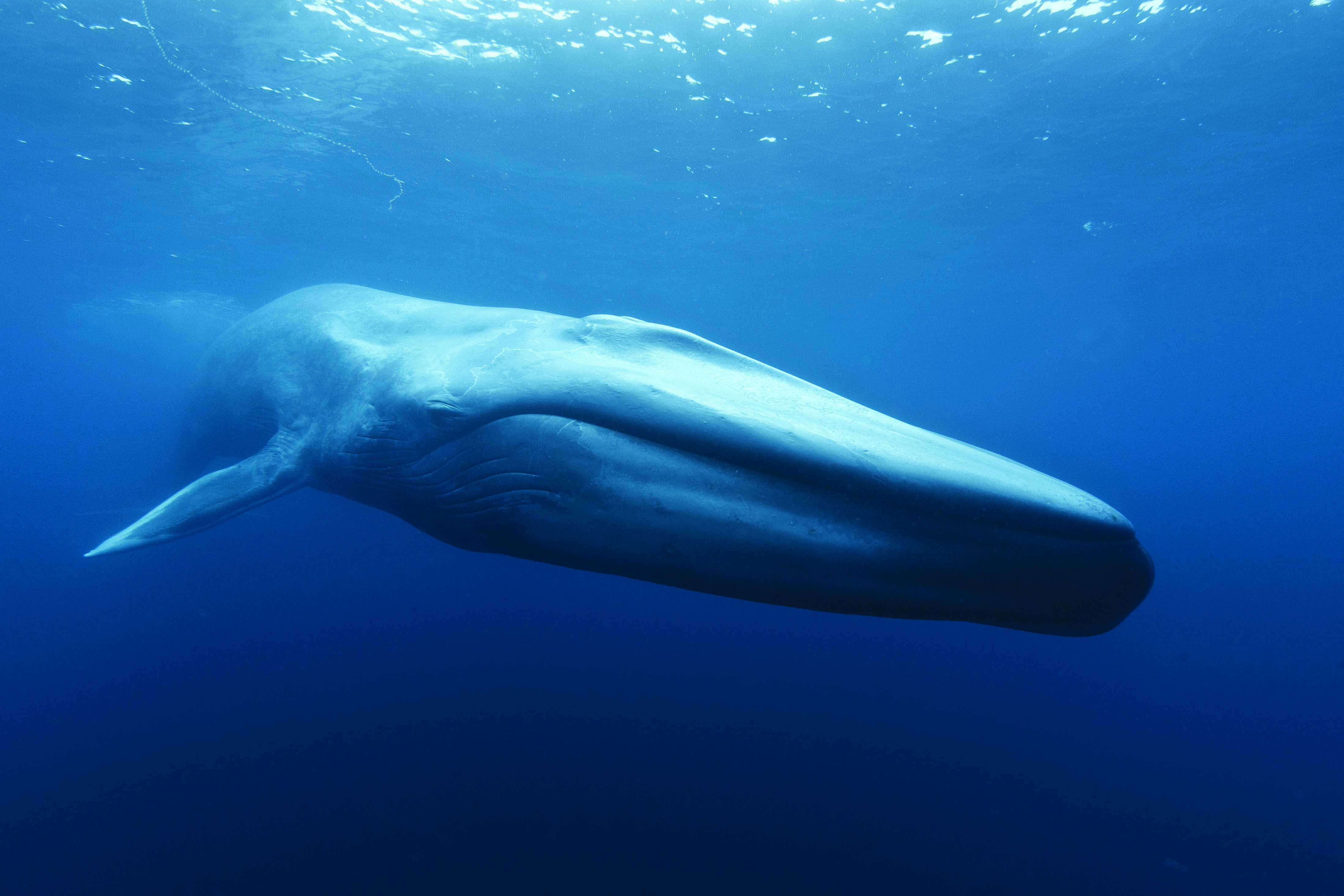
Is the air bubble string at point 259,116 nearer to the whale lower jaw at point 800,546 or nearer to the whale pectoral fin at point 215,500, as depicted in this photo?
the whale pectoral fin at point 215,500

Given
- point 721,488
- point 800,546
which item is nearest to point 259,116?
point 721,488

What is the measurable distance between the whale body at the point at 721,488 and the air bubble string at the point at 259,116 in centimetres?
1524

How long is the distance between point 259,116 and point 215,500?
57.2 feet

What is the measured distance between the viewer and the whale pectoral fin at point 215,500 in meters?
4.60

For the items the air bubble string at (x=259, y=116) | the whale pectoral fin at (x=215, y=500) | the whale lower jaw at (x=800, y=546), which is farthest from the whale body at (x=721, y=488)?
the air bubble string at (x=259, y=116)

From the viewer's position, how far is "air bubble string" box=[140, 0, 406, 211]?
43.7 ft

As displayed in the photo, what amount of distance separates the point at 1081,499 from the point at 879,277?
41.4 m

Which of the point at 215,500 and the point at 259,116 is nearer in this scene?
the point at 215,500

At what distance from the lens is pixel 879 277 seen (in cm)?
4038

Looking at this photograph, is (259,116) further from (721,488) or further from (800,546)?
(800,546)

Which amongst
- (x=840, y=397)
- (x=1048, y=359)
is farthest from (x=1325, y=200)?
(x=1048, y=359)

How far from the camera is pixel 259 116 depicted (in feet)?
56.5

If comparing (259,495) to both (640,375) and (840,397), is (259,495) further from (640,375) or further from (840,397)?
(840,397)

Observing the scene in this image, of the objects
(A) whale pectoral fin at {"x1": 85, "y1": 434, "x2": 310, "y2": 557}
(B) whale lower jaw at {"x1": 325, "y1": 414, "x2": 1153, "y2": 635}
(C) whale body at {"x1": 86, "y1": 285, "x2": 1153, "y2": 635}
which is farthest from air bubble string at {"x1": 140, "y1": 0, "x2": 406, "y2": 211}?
(B) whale lower jaw at {"x1": 325, "y1": 414, "x2": 1153, "y2": 635}
